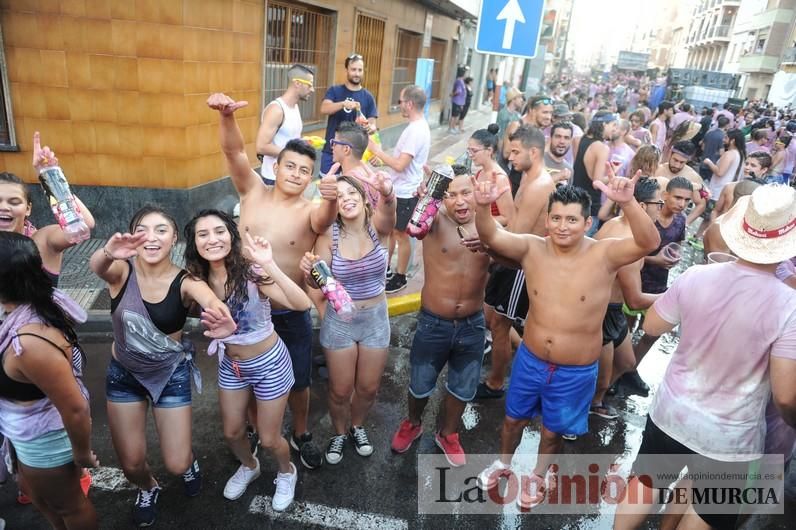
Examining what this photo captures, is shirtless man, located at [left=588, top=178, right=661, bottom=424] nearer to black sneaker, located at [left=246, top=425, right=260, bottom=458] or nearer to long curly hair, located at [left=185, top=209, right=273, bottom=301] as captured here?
long curly hair, located at [left=185, top=209, right=273, bottom=301]

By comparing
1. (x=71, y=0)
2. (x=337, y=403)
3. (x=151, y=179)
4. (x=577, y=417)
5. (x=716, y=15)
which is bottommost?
(x=337, y=403)

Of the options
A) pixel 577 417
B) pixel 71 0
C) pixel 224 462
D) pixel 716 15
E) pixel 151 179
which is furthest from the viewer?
pixel 716 15

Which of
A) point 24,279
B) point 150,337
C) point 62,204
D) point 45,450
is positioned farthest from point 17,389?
point 62,204

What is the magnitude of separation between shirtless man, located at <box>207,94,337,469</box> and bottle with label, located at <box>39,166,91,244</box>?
0.95m

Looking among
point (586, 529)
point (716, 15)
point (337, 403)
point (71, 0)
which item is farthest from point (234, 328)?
point (716, 15)

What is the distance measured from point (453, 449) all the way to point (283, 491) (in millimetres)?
1183

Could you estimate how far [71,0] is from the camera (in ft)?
18.0

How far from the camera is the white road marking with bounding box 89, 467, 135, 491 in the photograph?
3068 mm

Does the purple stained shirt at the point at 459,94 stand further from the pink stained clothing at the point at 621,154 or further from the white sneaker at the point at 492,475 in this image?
the white sneaker at the point at 492,475

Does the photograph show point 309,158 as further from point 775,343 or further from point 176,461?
point 775,343

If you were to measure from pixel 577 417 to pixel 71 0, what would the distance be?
638 centimetres

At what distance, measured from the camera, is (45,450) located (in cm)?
226

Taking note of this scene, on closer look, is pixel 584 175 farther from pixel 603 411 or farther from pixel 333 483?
pixel 333 483

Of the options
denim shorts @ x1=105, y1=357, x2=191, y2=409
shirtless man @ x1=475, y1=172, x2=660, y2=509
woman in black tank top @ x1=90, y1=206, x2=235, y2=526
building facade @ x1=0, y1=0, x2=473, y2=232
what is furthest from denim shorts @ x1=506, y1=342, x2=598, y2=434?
building facade @ x1=0, y1=0, x2=473, y2=232
